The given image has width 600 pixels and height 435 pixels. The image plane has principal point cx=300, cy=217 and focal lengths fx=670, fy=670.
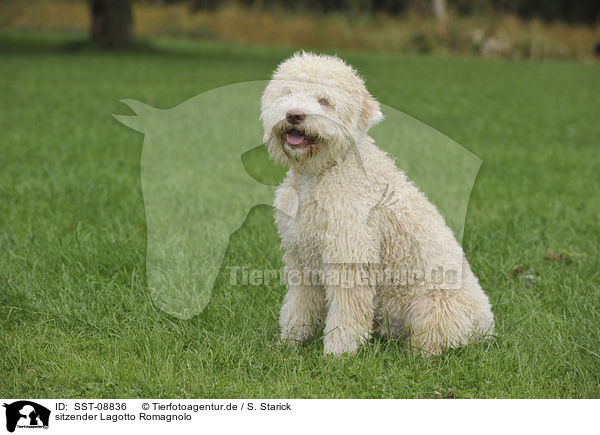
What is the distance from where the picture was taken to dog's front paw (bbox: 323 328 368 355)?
314 centimetres

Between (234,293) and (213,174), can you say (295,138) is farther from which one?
(213,174)

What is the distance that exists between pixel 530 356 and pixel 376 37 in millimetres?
21117

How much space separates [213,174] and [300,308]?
3304 mm

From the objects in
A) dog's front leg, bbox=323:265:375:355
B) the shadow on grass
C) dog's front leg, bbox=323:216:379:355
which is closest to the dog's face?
dog's front leg, bbox=323:216:379:355

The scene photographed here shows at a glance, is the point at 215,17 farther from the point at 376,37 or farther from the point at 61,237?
the point at 61,237

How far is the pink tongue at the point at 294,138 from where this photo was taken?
9.42 feet

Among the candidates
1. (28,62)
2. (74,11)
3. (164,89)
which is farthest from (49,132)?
(74,11)

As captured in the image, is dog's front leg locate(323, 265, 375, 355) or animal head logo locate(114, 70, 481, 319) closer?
dog's front leg locate(323, 265, 375, 355)

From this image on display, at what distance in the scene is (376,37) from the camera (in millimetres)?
23234

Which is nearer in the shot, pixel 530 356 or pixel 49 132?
pixel 530 356
